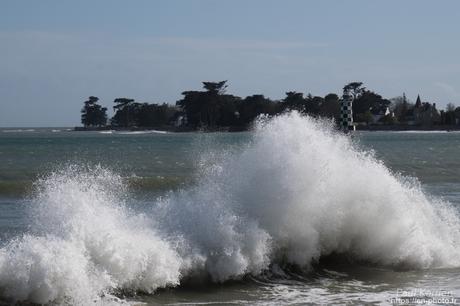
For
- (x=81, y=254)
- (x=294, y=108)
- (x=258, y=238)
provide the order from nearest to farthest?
(x=81, y=254) < (x=258, y=238) < (x=294, y=108)

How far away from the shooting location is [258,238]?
12531 mm

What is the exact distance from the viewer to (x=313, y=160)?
13.8m

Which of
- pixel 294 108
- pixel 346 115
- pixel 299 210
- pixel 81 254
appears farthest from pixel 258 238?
pixel 294 108

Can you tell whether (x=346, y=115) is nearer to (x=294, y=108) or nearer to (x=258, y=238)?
(x=258, y=238)

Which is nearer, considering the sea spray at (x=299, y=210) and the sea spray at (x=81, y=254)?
the sea spray at (x=81, y=254)

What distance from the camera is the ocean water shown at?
10.8m

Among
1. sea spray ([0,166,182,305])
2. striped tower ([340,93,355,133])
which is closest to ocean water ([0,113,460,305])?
sea spray ([0,166,182,305])

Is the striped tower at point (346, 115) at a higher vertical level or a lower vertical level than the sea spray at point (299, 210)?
higher

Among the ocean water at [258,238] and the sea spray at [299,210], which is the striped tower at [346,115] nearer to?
the ocean water at [258,238]

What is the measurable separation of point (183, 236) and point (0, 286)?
9.83ft

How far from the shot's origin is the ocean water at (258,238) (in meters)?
10.8

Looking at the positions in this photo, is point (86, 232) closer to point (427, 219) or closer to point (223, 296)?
point (223, 296)

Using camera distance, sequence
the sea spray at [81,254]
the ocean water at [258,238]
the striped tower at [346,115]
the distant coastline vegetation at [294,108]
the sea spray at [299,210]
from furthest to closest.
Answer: the distant coastline vegetation at [294,108] → the striped tower at [346,115] → the sea spray at [299,210] → the ocean water at [258,238] → the sea spray at [81,254]

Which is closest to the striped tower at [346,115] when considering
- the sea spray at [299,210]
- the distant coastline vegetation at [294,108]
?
the sea spray at [299,210]
